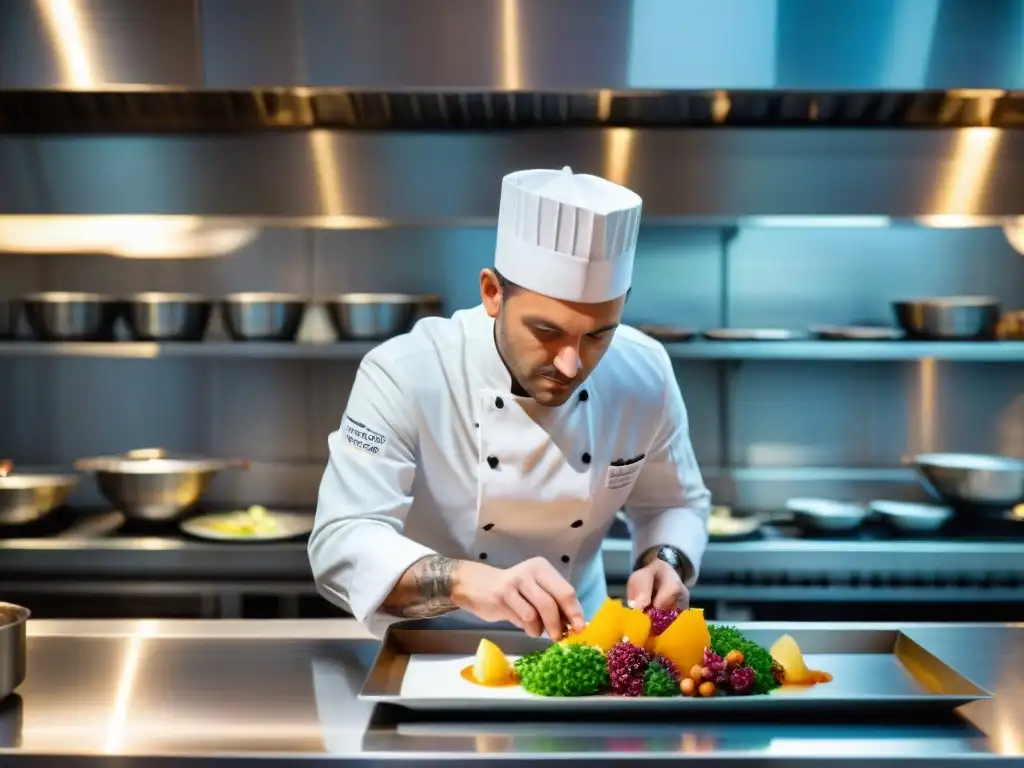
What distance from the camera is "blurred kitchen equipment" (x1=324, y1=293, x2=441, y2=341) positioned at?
356 centimetres

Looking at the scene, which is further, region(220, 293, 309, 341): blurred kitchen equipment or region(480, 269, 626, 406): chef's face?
region(220, 293, 309, 341): blurred kitchen equipment

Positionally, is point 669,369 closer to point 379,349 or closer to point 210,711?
point 379,349

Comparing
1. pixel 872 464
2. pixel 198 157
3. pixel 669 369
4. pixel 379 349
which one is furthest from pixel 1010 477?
pixel 198 157

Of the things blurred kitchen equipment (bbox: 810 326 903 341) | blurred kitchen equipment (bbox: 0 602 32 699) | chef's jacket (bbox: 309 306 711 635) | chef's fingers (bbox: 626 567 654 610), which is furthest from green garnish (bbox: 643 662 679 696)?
blurred kitchen equipment (bbox: 810 326 903 341)

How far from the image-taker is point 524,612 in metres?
1.64

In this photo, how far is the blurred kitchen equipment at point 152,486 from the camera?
336cm

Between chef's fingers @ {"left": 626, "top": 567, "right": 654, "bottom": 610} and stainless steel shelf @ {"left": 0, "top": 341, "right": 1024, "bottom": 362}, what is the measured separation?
5.10 ft


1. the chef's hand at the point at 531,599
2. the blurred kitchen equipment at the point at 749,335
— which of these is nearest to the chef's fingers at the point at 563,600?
the chef's hand at the point at 531,599

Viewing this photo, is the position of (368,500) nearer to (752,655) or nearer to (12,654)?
(12,654)

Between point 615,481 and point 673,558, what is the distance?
0.19 meters

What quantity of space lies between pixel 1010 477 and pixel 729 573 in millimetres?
925

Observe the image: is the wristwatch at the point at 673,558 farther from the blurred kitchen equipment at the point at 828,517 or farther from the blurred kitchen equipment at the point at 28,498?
the blurred kitchen equipment at the point at 28,498

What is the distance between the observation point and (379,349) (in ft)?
7.30

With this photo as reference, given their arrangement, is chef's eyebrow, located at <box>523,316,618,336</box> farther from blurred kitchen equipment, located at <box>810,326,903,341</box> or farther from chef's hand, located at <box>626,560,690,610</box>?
blurred kitchen equipment, located at <box>810,326,903,341</box>
